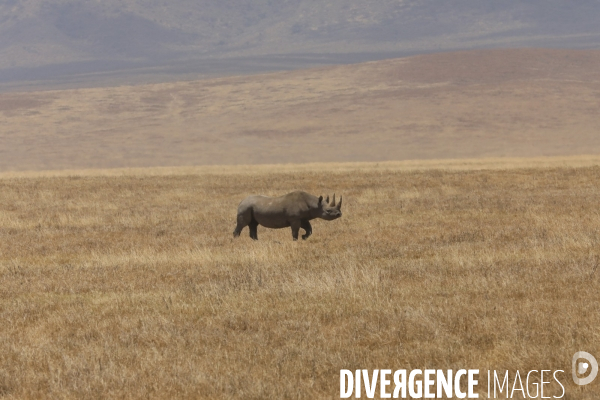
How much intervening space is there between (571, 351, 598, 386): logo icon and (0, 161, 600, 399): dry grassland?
10 centimetres

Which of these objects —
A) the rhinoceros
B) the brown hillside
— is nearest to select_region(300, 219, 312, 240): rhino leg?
the rhinoceros

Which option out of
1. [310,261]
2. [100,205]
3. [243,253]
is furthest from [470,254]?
[100,205]

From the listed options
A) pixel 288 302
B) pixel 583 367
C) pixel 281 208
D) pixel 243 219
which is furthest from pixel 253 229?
pixel 583 367

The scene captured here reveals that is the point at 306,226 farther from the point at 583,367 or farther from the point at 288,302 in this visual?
the point at 583,367

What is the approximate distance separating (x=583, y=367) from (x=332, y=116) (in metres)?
109

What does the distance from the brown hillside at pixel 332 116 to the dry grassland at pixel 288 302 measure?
70794 millimetres

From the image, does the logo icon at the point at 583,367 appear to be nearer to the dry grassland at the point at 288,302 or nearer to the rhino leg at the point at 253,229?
the dry grassland at the point at 288,302

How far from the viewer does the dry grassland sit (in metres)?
7.27

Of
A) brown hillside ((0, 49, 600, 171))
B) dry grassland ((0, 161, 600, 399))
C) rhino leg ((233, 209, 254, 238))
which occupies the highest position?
dry grassland ((0, 161, 600, 399))

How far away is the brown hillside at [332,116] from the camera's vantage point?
94.0m

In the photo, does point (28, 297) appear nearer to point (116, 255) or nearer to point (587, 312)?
point (116, 255)

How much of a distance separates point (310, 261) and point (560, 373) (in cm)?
613

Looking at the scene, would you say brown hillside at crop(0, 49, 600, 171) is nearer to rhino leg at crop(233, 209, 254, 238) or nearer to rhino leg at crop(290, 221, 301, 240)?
rhino leg at crop(233, 209, 254, 238)

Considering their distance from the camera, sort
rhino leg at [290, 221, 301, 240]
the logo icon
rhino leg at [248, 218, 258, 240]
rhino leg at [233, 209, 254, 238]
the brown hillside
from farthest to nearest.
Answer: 1. the brown hillside
2. rhino leg at [248, 218, 258, 240]
3. rhino leg at [233, 209, 254, 238]
4. rhino leg at [290, 221, 301, 240]
5. the logo icon
